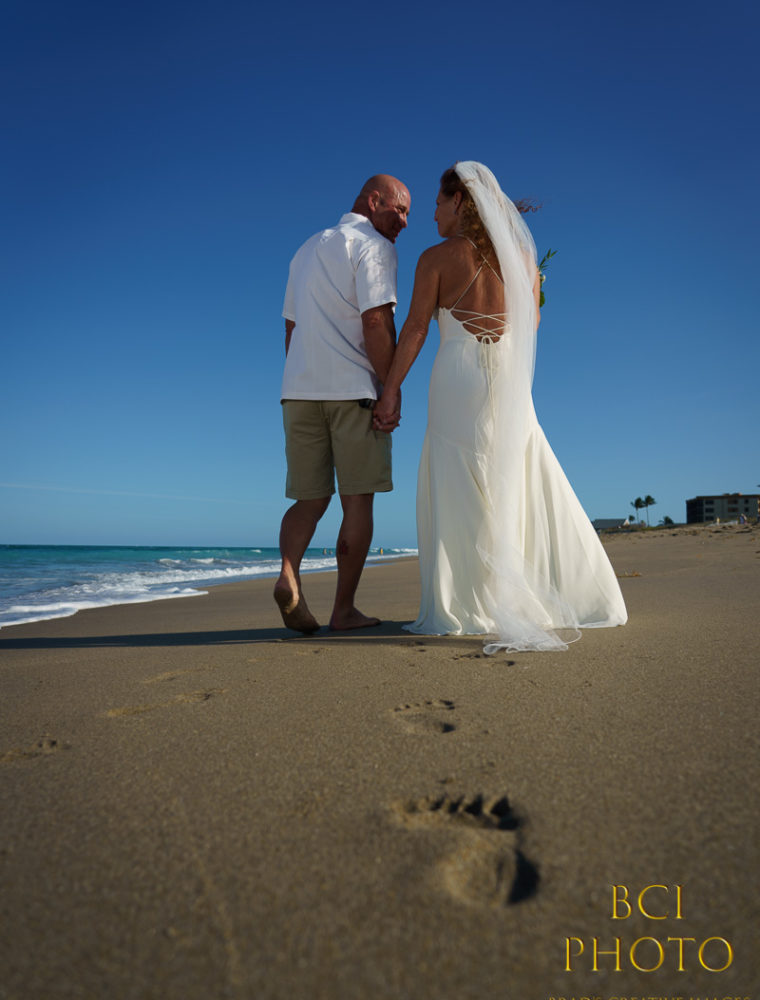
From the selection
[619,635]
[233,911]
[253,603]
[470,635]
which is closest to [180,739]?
[233,911]

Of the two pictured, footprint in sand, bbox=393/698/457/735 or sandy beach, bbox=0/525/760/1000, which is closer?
sandy beach, bbox=0/525/760/1000

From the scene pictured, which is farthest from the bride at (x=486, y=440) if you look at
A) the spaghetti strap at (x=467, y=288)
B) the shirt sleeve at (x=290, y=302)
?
the shirt sleeve at (x=290, y=302)

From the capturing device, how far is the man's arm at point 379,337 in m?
3.00

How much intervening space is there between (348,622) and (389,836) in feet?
7.27

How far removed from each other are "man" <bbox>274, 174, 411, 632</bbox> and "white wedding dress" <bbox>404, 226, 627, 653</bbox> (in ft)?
1.06

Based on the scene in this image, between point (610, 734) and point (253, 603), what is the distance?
4.46 meters

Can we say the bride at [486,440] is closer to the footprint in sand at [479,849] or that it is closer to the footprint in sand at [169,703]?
the footprint in sand at [169,703]

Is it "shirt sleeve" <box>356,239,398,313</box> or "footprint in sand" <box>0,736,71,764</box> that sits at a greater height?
"shirt sleeve" <box>356,239,398,313</box>

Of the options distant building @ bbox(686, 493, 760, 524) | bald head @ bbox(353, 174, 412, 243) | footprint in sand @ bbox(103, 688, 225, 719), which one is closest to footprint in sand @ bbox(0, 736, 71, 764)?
footprint in sand @ bbox(103, 688, 225, 719)

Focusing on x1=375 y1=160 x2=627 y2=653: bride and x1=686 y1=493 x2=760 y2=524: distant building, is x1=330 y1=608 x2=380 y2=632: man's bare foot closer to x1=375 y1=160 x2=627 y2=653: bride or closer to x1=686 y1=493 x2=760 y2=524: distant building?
x1=375 y1=160 x2=627 y2=653: bride

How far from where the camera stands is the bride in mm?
2697

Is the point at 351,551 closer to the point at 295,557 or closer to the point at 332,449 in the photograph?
the point at 295,557

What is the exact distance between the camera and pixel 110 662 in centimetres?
237

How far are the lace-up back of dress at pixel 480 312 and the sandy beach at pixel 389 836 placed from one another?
1598 mm
